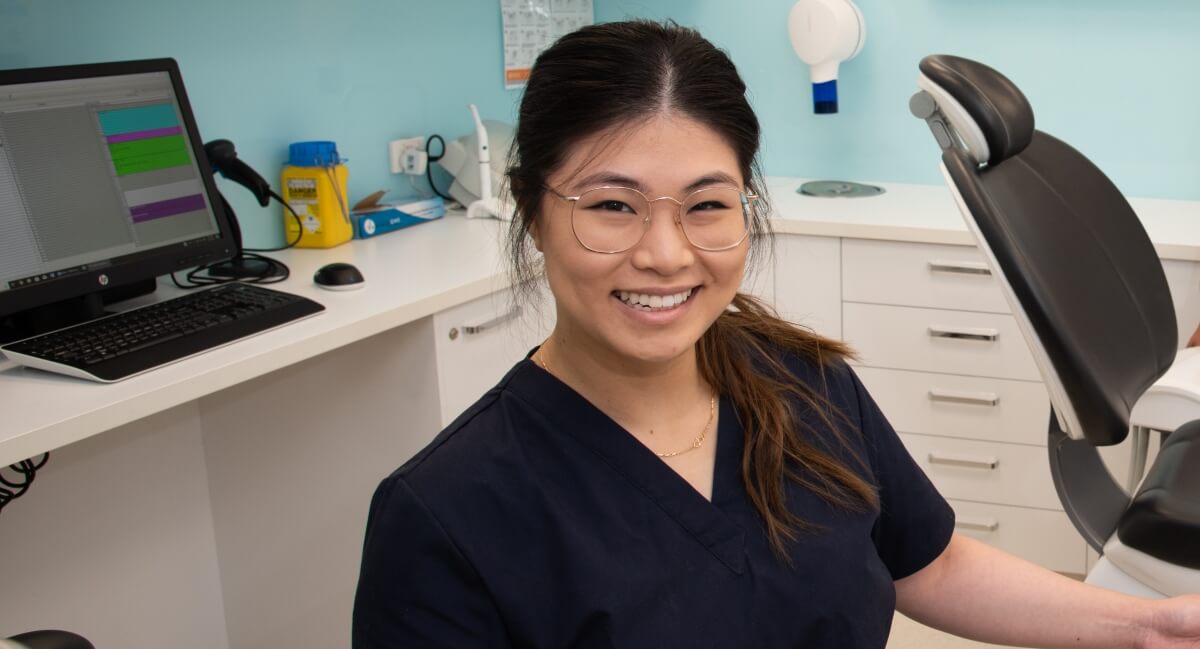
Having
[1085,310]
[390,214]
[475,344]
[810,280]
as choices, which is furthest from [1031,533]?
[390,214]

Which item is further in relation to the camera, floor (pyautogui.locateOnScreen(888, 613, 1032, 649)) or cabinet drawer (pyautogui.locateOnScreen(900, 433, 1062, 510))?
cabinet drawer (pyautogui.locateOnScreen(900, 433, 1062, 510))

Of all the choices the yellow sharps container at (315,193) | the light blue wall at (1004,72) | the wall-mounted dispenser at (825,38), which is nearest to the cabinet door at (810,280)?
the wall-mounted dispenser at (825,38)

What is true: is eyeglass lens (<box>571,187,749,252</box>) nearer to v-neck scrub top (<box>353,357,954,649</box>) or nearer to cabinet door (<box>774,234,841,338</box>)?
v-neck scrub top (<box>353,357,954,649</box>)

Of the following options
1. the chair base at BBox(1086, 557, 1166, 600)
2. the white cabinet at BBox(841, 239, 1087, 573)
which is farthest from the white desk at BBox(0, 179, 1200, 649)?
the chair base at BBox(1086, 557, 1166, 600)

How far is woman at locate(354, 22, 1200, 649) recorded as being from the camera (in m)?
0.94

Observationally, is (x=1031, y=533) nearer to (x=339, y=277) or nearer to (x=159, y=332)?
(x=339, y=277)

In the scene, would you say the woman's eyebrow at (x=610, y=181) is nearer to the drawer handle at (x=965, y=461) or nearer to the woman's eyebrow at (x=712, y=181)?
the woman's eyebrow at (x=712, y=181)

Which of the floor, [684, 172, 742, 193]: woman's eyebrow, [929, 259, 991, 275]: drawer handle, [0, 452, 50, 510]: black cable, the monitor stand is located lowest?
the floor

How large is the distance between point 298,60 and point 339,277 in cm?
61

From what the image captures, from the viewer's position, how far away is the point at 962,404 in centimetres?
249

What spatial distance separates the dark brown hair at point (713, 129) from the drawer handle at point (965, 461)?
1.45m

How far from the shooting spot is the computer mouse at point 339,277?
1.90 metres

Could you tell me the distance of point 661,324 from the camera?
101 cm

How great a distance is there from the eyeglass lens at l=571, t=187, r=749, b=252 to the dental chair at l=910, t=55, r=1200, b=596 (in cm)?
72
